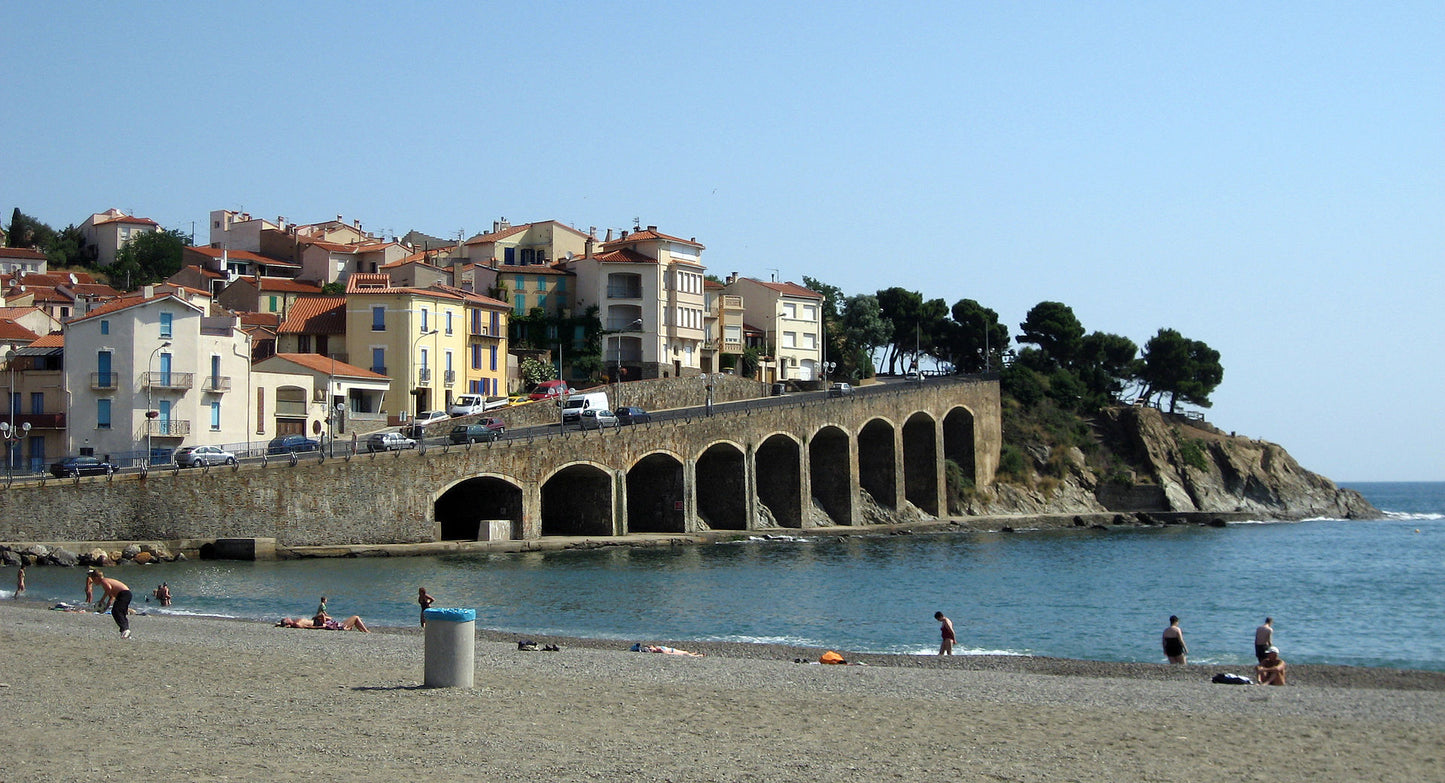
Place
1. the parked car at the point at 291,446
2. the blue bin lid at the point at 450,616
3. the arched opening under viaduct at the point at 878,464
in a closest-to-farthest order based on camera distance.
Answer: the blue bin lid at the point at 450,616 → the parked car at the point at 291,446 → the arched opening under viaduct at the point at 878,464

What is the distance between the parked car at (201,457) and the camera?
2037 inches

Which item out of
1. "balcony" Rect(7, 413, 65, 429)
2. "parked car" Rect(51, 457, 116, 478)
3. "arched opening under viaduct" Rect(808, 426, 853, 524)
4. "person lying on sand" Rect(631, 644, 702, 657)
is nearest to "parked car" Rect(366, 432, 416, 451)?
"parked car" Rect(51, 457, 116, 478)

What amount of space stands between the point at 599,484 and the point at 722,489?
11.9 m

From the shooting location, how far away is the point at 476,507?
62.7m

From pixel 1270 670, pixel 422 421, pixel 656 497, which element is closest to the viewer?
pixel 1270 670

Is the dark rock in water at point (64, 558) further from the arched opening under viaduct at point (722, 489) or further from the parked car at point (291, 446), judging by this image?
the arched opening under viaduct at point (722, 489)

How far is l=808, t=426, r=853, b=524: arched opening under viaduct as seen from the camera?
8438cm

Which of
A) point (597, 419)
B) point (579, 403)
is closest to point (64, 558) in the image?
point (597, 419)

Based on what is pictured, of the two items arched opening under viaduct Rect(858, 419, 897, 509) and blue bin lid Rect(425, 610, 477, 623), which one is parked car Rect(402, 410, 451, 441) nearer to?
arched opening under viaduct Rect(858, 419, 897, 509)

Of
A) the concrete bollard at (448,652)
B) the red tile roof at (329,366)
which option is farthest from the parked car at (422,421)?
the concrete bollard at (448,652)

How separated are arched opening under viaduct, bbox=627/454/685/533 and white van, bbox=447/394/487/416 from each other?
28.8 feet

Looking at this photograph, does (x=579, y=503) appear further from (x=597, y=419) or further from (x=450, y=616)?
(x=450, y=616)

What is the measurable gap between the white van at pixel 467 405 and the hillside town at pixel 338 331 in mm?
245

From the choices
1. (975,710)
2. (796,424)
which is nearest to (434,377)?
(796,424)
